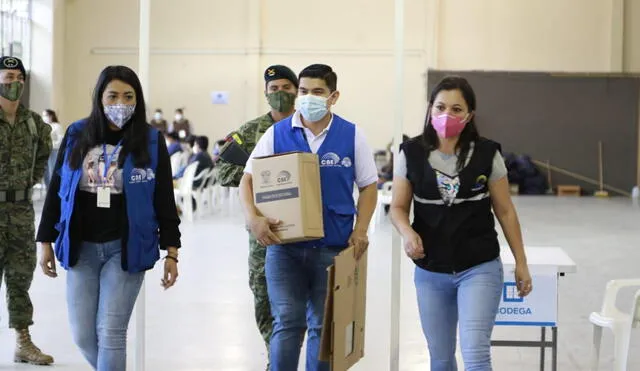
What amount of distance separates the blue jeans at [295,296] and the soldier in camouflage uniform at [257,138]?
567 mm

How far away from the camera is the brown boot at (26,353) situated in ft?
15.5

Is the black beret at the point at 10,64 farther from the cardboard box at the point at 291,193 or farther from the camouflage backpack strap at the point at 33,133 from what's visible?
the cardboard box at the point at 291,193

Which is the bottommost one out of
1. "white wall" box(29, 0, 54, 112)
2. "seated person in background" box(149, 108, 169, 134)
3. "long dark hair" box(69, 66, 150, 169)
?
"long dark hair" box(69, 66, 150, 169)

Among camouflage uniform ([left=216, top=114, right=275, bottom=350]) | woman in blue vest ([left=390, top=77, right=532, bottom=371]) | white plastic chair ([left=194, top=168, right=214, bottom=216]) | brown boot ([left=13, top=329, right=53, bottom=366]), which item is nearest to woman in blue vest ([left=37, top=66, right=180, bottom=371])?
camouflage uniform ([left=216, top=114, right=275, bottom=350])

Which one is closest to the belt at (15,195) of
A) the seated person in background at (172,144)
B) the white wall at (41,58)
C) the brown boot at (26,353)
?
the brown boot at (26,353)

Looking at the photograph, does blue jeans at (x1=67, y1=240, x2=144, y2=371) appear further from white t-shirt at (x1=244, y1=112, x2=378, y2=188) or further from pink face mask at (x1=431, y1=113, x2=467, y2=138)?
pink face mask at (x1=431, y1=113, x2=467, y2=138)

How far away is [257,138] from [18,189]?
132 centimetres

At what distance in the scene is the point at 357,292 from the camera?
139 inches

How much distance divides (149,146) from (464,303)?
1.31 m

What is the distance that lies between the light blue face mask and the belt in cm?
180

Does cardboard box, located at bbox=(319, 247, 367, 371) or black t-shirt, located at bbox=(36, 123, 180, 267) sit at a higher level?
black t-shirt, located at bbox=(36, 123, 180, 267)

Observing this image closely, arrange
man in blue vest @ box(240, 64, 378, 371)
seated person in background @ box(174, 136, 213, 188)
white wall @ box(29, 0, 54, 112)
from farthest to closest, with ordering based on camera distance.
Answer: white wall @ box(29, 0, 54, 112)
seated person in background @ box(174, 136, 213, 188)
man in blue vest @ box(240, 64, 378, 371)

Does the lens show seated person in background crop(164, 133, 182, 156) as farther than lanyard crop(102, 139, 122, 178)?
Yes

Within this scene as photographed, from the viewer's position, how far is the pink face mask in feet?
10.9
